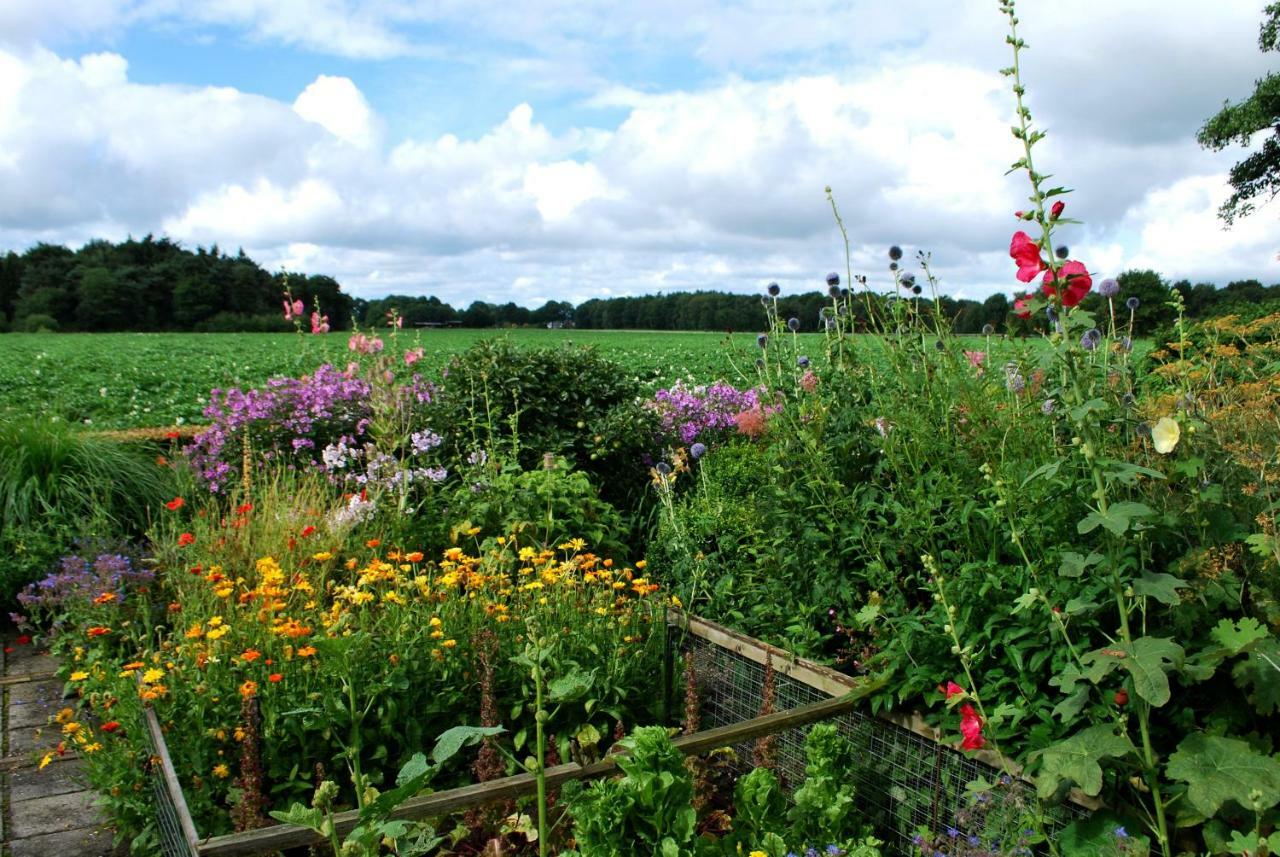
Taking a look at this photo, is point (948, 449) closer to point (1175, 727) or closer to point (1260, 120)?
point (1175, 727)

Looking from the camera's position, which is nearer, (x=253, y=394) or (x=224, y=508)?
(x=224, y=508)

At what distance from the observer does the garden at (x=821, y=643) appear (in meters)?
1.99

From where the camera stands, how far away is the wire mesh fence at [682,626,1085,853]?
2234 millimetres

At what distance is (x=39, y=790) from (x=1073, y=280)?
3.87m

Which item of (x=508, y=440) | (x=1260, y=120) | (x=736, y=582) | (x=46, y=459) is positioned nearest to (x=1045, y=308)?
(x=736, y=582)

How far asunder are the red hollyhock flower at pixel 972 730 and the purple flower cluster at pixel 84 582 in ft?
12.3

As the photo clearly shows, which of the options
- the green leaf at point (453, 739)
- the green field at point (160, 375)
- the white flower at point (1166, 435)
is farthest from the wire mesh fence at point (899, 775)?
the green field at point (160, 375)

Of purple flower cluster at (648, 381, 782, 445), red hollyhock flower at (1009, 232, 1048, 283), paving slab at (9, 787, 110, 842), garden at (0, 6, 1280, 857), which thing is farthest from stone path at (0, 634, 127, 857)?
purple flower cluster at (648, 381, 782, 445)

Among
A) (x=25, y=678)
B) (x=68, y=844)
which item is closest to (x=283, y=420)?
(x=25, y=678)

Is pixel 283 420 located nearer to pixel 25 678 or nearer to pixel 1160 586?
pixel 25 678

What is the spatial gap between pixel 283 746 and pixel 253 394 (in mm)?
4296

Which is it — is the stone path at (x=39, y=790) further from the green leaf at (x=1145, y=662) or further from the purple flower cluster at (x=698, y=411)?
the purple flower cluster at (x=698, y=411)

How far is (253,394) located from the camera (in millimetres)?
6516

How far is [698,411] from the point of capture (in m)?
6.92
